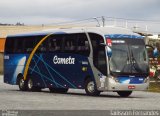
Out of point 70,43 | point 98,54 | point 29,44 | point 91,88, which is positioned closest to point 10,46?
point 29,44

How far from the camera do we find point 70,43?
31.9 metres

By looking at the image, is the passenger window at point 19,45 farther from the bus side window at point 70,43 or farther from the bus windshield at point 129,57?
the bus windshield at point 129,57

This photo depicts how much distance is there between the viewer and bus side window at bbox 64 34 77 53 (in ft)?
104

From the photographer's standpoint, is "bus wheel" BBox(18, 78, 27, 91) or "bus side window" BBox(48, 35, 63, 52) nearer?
"bus side window" BBox(48, 35, 63, 52)

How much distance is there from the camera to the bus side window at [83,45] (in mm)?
30547

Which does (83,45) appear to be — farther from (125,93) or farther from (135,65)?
→ (125,93)

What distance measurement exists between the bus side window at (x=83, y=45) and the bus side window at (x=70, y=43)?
1.38 ft

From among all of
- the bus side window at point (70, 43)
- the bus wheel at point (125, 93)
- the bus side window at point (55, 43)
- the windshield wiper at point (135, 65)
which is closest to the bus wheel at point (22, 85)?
the bus side window at point (55, 43)

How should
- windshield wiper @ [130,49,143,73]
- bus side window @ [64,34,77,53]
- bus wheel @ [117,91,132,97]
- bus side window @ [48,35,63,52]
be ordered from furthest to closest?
bus side window @ [48,35,63,52] < bus wheel @ [117,91,132,97] < bus side window @ [64,34,77,53] < windshield wiper @ [130,49,143,73]

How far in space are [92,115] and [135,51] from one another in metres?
12.3

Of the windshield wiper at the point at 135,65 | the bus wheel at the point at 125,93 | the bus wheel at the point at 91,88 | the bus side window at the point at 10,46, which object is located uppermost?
the bus side window at the point at 10,46

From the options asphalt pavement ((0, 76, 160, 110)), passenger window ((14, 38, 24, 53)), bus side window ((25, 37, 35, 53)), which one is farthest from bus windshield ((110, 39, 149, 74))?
passenger window ((14, 38, 24, 53))

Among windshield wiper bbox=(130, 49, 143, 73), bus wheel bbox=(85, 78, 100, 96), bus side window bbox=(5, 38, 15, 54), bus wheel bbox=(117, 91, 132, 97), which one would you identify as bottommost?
bus wheel bbox=(117, 91, 132, 97)

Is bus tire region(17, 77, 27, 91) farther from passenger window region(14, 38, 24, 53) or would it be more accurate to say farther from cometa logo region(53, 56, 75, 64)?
cometa logo region(53, 56, 75, 64)
